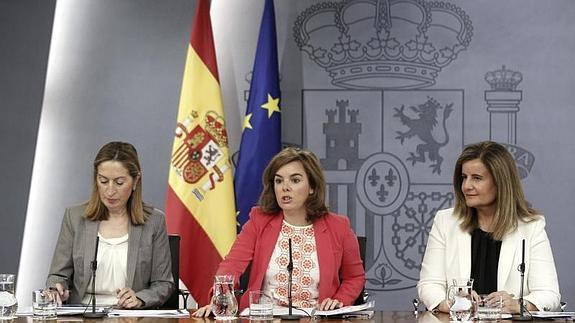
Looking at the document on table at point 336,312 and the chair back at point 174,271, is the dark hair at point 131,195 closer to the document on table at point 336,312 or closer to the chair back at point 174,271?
the chair back at point 174,271

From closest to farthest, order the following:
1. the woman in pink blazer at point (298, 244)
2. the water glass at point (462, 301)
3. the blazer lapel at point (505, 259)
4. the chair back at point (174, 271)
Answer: the water glass at point (462, 301) < the blazer lapel at point (505, 259) < the woman in pink blazer at point (298, 244) < the chair back at point (174, 271)

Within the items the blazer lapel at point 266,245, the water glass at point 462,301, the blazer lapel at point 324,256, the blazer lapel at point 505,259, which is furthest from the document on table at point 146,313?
the blazer lapel at point 505,259

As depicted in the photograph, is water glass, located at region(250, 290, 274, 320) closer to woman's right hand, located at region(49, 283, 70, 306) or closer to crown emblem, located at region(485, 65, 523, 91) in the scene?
woman's right hand, located at region(49, 283, 70, 306)

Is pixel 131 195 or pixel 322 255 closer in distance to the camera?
pixel 322 255

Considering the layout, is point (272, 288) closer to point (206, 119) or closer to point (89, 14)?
point (206, 119)

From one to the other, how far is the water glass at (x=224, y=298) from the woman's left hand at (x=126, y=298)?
567 mm

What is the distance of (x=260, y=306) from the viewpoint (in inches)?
139

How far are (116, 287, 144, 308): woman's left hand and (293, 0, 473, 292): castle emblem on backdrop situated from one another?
2113mm

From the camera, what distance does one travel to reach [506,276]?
4113mm

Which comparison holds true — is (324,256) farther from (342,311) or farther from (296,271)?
(342,311)

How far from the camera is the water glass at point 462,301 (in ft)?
11.5

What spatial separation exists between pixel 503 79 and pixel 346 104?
979 millimetres

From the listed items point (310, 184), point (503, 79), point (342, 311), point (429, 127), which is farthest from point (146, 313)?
point (503, 79)

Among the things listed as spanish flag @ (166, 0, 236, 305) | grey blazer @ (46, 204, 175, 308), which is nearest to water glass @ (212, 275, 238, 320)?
grey blazer @ (46, 204, 175, 308)
